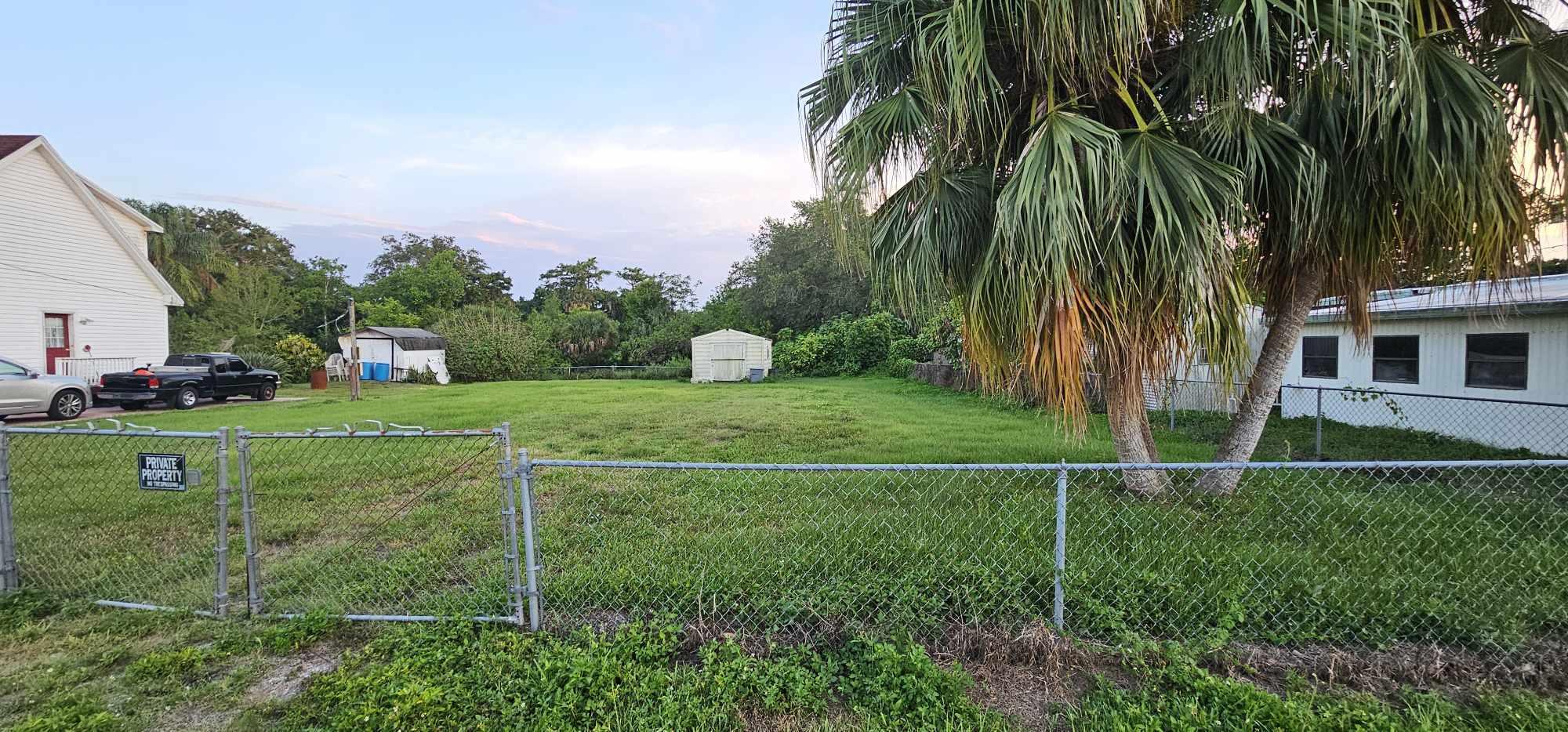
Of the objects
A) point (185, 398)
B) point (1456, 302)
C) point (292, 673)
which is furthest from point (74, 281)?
point (1456, 302)

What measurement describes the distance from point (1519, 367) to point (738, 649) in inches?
439

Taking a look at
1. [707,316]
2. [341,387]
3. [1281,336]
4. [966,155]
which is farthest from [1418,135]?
[707,316]

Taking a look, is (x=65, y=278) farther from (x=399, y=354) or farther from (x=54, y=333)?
(x=399, y=354)

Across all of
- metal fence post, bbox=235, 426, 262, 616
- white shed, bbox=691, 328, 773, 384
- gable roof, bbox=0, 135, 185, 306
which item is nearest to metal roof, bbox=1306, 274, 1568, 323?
metal fence post, bbox=235, 426, 262, 616

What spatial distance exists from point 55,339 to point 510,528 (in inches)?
815

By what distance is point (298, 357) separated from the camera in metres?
21.8

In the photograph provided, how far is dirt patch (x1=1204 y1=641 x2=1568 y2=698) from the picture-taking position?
2.59m

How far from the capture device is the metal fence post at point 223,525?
306 cm

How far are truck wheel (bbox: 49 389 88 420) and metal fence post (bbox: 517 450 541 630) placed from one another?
14.5 meters

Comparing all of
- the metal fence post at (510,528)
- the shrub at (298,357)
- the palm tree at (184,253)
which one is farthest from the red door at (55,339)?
the metal fence post at (510,528)

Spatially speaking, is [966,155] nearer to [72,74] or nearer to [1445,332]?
[1445,332]

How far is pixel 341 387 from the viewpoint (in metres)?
21.1

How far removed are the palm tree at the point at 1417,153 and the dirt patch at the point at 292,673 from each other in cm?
588

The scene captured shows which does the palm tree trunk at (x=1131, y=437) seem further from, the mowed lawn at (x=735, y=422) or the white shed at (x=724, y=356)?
the white shed at (x=724, y=356)
